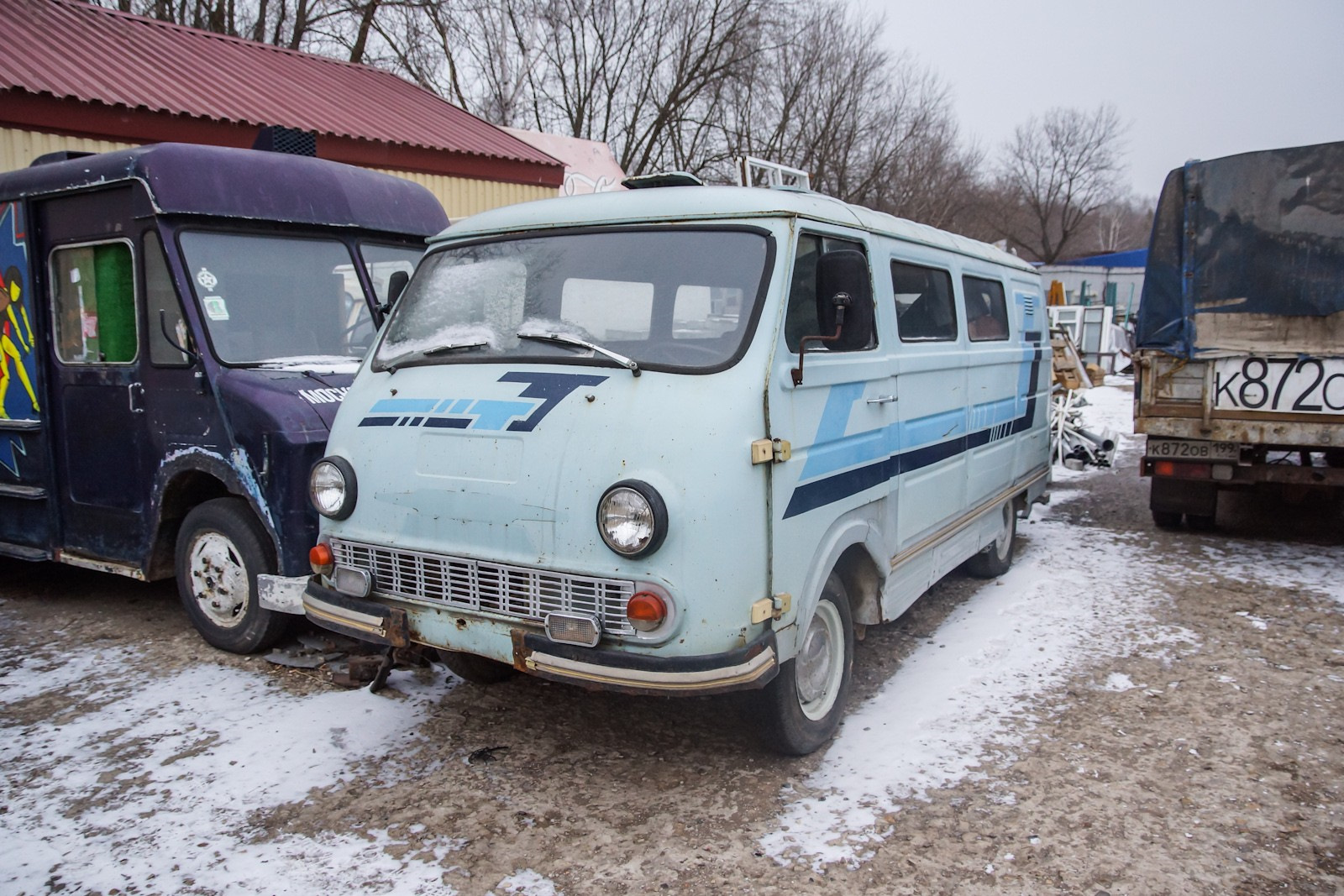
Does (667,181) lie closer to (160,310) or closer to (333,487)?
(333,487)

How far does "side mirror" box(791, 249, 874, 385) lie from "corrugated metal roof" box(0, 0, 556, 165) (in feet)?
27.8

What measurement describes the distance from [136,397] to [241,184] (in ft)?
4.40

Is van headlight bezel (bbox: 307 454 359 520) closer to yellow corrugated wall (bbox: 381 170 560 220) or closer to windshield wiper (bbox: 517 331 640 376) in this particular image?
windshield wiper (bbox: 517 331 640 376)

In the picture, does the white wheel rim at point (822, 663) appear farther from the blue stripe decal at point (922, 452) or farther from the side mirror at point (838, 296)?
the side mirror at point (838, 296)

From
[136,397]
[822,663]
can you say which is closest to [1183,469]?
[822,663]

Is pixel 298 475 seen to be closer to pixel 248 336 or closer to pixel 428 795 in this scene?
pixel 248 336

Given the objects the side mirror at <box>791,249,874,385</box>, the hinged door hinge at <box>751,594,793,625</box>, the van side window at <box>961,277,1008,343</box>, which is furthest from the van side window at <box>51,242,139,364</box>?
the van side window at <box>961,277,1008,343</box>

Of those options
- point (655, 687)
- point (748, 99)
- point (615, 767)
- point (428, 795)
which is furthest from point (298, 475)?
→ point (748, 99)

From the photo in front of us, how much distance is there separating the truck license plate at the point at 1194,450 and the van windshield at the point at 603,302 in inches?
218

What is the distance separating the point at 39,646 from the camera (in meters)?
5.46

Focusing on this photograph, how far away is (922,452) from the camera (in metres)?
5.02

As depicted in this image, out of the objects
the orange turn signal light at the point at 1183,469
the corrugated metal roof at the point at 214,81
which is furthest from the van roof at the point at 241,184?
the orange turn signal light at the point at 1183,469

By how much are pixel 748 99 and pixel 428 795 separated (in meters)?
26.6

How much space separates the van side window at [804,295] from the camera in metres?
3.81
